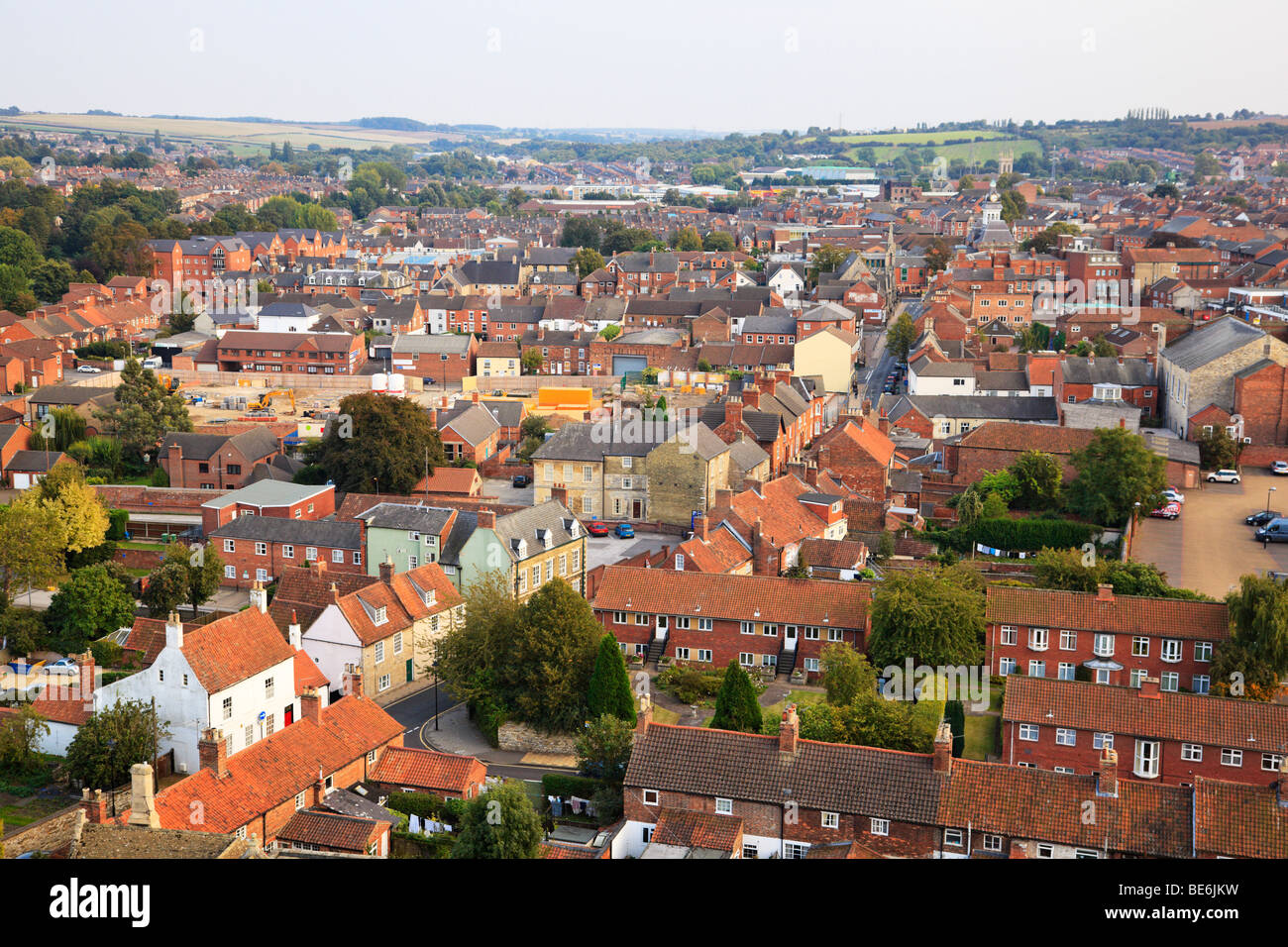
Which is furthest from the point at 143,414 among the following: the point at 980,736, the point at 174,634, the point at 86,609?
the point at 980,736

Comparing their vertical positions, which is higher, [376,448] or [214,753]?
[376,448]

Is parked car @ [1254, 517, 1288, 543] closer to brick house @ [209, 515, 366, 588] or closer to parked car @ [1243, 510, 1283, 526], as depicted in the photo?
parked car @ [1243, 510, 1283, 526]

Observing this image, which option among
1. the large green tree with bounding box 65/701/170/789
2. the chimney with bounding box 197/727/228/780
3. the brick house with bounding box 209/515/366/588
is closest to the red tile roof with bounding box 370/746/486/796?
the chimney with bounding box 197/727/228/780

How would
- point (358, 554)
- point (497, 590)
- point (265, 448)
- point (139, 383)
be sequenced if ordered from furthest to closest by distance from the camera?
point (139, 383) → point (265, 448) → point (358, 554) → point (497, 590)

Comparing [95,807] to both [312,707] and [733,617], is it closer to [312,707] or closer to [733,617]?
[312,707]
